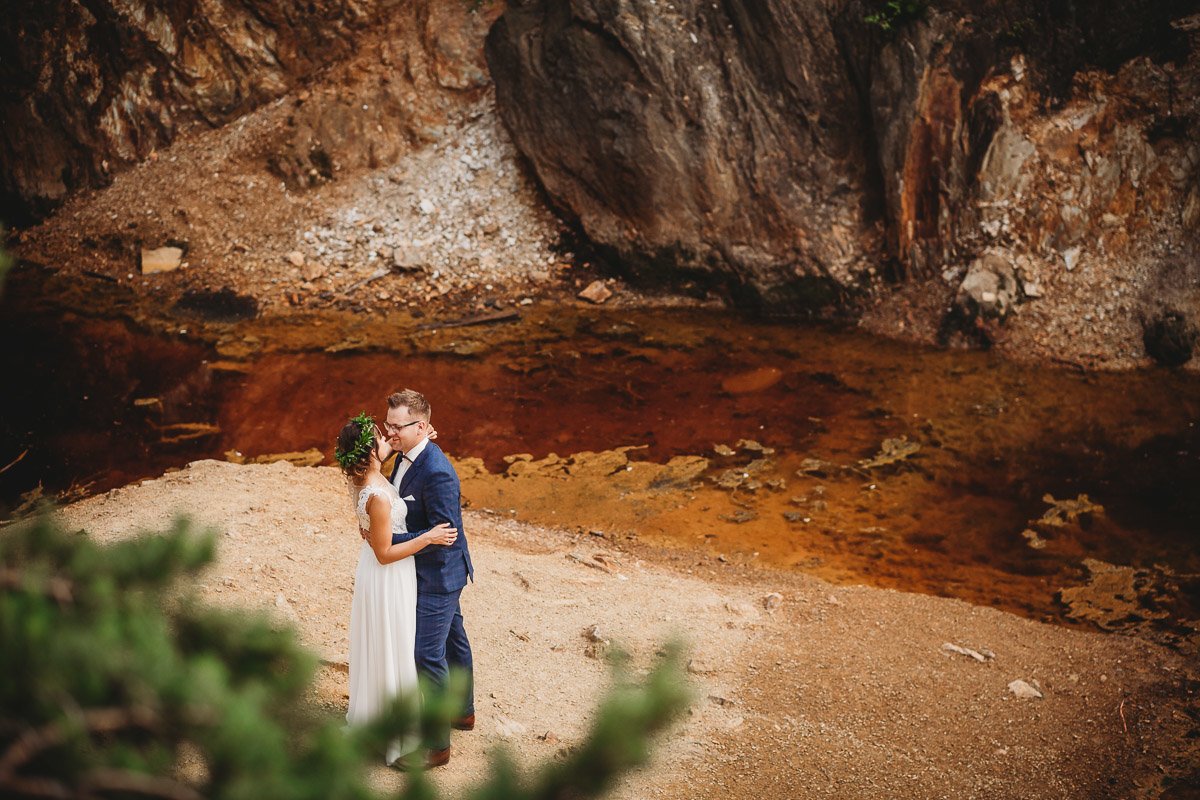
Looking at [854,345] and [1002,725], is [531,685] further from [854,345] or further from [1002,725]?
[854,345]

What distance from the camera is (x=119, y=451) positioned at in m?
11.3

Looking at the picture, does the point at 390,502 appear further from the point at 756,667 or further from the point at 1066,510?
the point at 1066,510

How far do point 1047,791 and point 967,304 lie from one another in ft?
29.7

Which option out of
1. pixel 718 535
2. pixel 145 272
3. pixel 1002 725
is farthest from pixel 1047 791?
pixel 145 272

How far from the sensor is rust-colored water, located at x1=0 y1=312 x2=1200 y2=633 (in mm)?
9508

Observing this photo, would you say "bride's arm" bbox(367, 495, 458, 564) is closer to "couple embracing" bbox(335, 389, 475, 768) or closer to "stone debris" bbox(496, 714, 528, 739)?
"couple embracing" bbox(335, 389, 475, 768)

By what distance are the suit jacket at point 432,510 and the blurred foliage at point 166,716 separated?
9.05 feet

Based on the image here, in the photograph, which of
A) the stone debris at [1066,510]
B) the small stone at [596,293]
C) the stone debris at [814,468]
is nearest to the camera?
the stone debris at [1066,510]

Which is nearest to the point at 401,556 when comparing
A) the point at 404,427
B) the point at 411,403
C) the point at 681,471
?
the point at 404,427

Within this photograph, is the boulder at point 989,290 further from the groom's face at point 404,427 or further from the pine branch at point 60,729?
the pine branch at point 60,729

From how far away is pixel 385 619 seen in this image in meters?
5.20

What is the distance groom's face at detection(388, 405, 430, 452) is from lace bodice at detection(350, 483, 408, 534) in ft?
0.87

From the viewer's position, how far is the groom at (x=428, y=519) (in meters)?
5.20

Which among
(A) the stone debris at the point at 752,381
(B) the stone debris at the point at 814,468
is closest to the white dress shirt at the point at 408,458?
(B) the stone debris at the point at 814,468
